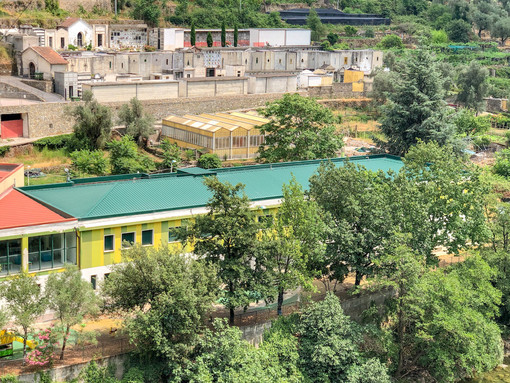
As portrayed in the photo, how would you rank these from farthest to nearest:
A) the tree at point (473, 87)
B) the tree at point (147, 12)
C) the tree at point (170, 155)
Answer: the tree at point (147, 12)
the tree at point (473, 87)
the tree at point (170, 155)

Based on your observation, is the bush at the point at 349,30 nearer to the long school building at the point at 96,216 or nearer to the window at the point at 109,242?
the long school building at the point at 96,216

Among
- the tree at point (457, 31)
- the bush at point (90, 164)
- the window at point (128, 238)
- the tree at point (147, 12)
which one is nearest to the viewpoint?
the window at point (128, 238)

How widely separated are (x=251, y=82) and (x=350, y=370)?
39.7 metres

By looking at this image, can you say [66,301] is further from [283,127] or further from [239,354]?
[283,127]

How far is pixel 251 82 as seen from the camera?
60.1 metres

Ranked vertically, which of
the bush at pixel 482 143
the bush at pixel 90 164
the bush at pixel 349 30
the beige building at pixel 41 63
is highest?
the bush at pixel 349 30

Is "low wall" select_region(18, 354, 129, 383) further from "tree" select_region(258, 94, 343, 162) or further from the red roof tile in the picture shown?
the red roof tile

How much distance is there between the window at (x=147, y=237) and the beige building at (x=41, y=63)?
29390 millimetres

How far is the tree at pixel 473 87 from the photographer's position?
65.2m

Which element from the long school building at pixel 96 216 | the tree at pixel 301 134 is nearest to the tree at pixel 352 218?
the long school building at pixel 96 216

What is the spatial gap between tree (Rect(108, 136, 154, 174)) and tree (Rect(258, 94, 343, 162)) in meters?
6.78

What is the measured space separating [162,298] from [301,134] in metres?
17.6

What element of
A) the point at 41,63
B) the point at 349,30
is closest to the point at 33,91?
the point at 41,63

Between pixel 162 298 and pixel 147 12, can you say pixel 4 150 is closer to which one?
pixel 162 298
